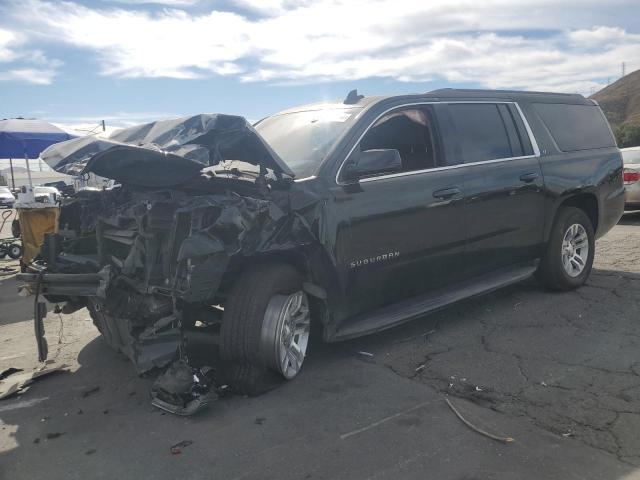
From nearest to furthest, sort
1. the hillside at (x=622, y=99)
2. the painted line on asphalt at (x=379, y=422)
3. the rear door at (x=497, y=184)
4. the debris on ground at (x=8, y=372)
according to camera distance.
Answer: the painted line on asphalt at (x=379, y=422)
the debris on ground at (x=8, y=372)
the rear door at (x=497, y=184)
the hillside at (x=622, y=99)

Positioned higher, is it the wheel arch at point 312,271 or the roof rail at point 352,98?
the roof rail at point 352,98

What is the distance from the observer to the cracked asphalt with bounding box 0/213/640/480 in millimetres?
2934

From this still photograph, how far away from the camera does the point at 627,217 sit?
39.9 ft

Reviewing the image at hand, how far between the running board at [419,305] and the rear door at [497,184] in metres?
0.10

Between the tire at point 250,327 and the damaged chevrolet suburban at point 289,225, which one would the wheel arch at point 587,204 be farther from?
the tire at point 250,327

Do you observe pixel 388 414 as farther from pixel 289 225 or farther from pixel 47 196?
pixel 47 196

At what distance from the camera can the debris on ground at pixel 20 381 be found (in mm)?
4119

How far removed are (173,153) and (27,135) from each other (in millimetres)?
9015

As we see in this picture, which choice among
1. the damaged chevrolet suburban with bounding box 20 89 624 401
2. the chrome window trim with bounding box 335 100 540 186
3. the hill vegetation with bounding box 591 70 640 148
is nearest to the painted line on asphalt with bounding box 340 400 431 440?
the damaged chevrolet suburban with bounding box 20 89 624 401

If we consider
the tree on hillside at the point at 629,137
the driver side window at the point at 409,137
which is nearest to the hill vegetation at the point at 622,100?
the tree on hillside at the point at 629,137

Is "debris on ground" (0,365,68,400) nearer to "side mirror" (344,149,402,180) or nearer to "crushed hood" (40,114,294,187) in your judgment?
"crushed hood" (40,114,294,187)

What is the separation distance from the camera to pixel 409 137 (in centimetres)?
499

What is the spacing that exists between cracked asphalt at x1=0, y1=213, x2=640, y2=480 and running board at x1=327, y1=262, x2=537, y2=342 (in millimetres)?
288

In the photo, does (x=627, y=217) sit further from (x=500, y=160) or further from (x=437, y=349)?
(x=437, y=349)
